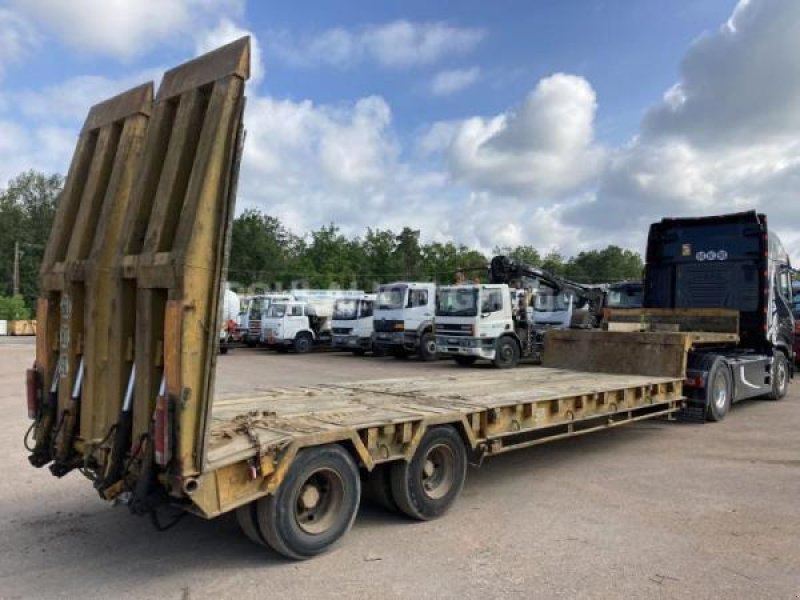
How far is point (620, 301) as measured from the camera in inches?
801

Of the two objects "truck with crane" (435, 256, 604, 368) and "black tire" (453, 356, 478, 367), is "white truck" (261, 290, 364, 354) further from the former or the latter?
"truck with crane" (435, 256, 604, 368)

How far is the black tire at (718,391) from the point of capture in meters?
9.61

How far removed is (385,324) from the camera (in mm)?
21625

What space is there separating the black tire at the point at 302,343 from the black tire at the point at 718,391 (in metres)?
18.0

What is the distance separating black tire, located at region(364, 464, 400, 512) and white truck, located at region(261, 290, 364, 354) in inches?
767

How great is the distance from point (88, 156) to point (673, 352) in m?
7.82

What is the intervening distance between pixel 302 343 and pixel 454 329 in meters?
9.25

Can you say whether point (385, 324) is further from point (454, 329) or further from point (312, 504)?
point (312, 504)

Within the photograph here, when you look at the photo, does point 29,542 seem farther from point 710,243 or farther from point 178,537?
point 710,243

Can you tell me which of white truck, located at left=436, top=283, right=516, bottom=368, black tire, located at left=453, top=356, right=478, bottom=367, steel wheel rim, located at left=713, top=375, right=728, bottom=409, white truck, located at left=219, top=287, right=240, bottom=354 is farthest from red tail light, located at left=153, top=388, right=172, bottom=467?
white truck, located at left=219, top=287, right=240, bottom=354

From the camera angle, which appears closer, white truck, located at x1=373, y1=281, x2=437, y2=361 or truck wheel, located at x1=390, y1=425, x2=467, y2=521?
truck wheel, located at x1=390, y1=425, x2=467, y2=521

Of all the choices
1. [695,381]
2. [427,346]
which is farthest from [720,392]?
[427,346]

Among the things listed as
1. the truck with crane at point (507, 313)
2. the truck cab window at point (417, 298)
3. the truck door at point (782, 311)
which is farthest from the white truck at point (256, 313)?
the truck door at point (782, 311)

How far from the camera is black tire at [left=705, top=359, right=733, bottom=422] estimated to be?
9609 mm
